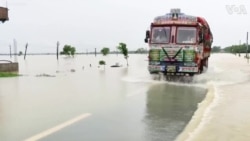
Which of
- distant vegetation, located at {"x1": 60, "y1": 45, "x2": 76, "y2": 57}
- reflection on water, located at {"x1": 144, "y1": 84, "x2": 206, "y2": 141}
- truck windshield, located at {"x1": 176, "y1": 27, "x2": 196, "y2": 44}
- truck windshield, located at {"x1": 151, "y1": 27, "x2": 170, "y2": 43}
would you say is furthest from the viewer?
distant vegetation, located at {"x1": 60, "y1": 45, "x2": 76, "y2": 57}

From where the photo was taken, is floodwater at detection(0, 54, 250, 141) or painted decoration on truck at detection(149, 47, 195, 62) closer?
floodwater at detection(0, 54, 250, 141)

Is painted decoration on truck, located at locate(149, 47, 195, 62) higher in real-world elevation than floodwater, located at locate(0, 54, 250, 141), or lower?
higher

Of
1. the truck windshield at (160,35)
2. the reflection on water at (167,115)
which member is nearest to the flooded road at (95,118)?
the reflection on water at (167,115)

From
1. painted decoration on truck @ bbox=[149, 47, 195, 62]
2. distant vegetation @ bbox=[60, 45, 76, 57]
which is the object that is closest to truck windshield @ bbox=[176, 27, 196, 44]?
painted decoration on truck @ bbox=[149, 47, 195, 62]

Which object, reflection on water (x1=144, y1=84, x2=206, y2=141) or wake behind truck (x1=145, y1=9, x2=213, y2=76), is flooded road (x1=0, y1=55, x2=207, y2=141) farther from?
wake behind truck (x1=145, y1=9, x2=213, y2=76)

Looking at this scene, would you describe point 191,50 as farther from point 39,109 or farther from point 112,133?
point 112,133

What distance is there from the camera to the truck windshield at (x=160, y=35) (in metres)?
19.7

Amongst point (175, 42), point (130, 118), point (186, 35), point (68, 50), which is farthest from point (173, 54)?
point (68, 50)

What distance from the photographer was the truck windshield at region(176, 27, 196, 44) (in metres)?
19.4

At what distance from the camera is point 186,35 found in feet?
64.1

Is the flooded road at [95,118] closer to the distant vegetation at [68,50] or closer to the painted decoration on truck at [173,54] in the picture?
the painted decoration on truck at [173,54]

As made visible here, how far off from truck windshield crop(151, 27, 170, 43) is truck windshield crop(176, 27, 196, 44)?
564 mm

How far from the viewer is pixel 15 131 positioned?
730 cm

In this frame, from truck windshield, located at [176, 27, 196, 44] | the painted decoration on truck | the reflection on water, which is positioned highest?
truck windshield, located at [176, 27, 196, 44]
